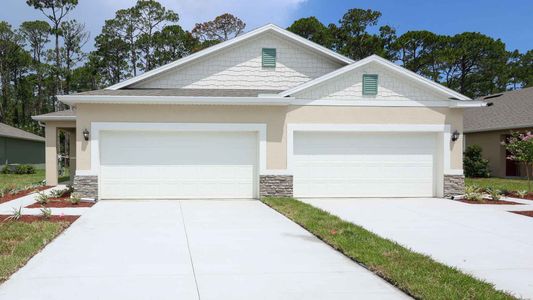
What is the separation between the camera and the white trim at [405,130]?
12992 mm

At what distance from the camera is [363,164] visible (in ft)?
44.2

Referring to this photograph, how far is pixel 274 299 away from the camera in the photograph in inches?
181

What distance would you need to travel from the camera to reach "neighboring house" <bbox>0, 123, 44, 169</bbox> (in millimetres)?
28219

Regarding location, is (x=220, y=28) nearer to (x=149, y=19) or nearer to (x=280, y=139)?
(x=149, y=19)

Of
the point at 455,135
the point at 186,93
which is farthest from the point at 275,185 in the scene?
the point at 455,135

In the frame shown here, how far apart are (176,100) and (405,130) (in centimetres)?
666

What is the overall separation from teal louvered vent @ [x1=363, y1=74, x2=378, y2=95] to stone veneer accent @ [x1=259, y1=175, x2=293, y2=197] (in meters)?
3.36

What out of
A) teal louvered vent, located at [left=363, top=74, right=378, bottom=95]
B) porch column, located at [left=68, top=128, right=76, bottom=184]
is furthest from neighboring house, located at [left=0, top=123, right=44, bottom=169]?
teal louvered vent, located at [left=363, top=74, right=378, bottom=95]

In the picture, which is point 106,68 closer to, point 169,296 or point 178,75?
point 178,75

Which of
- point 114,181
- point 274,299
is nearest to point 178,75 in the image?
point 114,181

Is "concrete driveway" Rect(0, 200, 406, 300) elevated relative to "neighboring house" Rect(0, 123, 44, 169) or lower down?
lower down

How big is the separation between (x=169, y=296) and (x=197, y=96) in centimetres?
833

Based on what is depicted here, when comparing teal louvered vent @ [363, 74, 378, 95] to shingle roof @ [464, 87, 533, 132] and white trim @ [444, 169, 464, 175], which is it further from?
shingle roof @ [464, 87, 533, 132]

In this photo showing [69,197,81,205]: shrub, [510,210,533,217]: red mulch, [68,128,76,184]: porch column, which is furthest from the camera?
[68,128,76,184]: porch column
